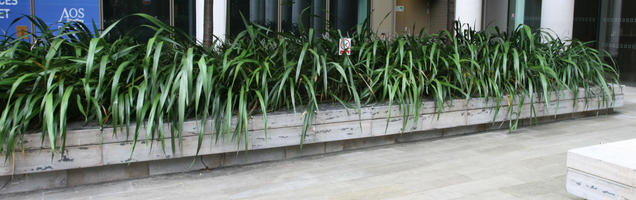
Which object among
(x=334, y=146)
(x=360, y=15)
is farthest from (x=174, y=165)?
(x=360, y=15)

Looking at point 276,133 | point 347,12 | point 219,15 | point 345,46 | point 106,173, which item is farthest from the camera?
point 347,12

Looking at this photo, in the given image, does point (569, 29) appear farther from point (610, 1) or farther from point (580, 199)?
point (580, 199)

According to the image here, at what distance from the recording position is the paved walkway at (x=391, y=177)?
392 centimetres

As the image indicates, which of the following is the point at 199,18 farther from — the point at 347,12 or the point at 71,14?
the point at 347,12

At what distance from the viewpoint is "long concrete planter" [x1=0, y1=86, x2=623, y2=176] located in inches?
153

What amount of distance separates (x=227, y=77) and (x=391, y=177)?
1615mm

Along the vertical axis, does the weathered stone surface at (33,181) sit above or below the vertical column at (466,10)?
below

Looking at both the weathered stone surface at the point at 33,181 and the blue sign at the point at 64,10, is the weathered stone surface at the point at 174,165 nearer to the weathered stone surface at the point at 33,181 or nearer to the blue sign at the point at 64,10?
the weathered stone surface at the point at 33,181

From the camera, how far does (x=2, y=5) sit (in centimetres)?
894

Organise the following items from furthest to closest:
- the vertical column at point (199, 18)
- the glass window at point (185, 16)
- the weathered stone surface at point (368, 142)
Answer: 1. the glass window at point (185, 16)
2. the vertical column at point (199, 18)
3. the weathered stone surface at point (368, 142)

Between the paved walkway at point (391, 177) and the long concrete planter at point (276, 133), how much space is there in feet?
0.63

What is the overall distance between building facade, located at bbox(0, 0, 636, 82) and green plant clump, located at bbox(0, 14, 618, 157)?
1.69 m

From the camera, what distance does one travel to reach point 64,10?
9.42 m

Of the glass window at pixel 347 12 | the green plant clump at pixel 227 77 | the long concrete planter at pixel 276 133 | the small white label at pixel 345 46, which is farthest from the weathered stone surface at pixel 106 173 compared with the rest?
the glass window at pixel 347 12
